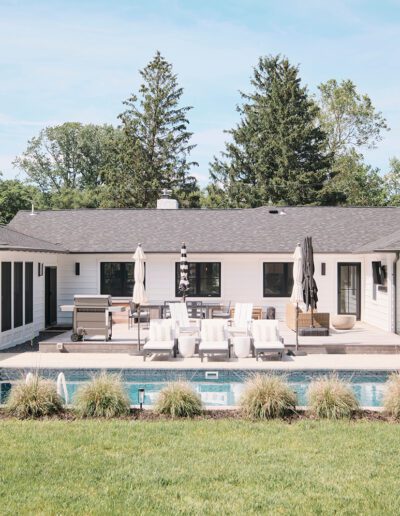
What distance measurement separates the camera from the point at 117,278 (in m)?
22.8

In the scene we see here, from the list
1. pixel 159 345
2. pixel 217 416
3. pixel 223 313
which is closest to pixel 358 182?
pixel 223 313

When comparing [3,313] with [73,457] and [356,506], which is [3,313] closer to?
[73,457]

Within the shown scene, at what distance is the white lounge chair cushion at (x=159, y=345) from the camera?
1454 centimetres

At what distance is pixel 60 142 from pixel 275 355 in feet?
175

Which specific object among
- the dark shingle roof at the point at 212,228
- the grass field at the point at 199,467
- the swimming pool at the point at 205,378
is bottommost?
the swimming pool at the point at 205,378

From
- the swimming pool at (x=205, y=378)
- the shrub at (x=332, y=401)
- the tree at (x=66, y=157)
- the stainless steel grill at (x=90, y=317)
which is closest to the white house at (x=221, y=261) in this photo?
the stainless steel grill at (x=90, y=317)

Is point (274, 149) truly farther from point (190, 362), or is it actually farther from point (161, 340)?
point (190, 362)

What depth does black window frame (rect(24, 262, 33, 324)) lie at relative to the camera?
18031 millimetres

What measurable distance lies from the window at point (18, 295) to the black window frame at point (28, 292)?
0.40m

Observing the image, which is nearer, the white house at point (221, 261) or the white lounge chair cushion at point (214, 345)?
the white lounge chair cushion at point (214, 345)

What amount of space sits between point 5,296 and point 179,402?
892cm

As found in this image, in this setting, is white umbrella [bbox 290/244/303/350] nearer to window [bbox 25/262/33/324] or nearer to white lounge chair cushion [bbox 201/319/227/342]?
white lounge chair cushion [bbox 201/319/227/342]

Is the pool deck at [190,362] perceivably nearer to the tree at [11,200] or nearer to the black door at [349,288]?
the black door at [349,288]

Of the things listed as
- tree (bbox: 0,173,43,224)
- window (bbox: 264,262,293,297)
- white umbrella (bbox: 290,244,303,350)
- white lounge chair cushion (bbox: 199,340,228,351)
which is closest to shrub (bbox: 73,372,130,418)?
white lounge chair cushion (bbox: 199,340,228,351)
